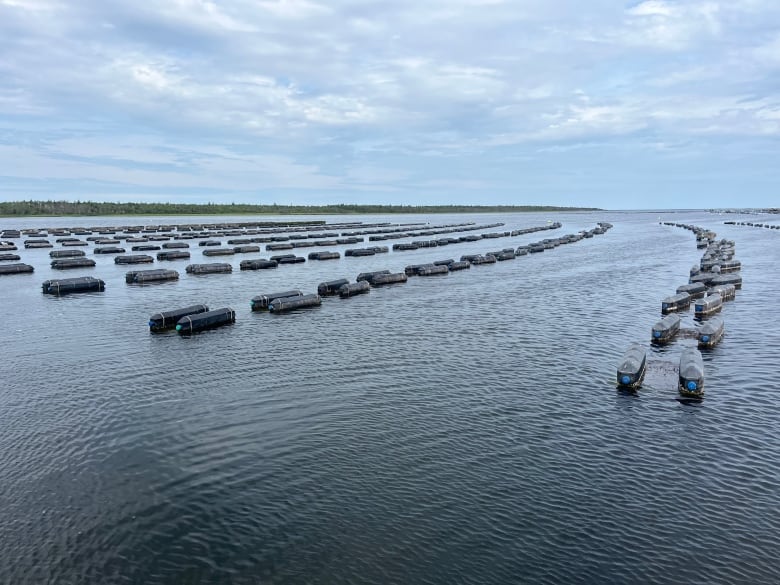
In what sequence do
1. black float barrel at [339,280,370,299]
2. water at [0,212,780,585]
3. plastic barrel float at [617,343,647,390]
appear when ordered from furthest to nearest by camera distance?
black float barrel at [339,280,370,299] < plastic barrel float at [617,343,647,390] < water at [0,212,780,585]

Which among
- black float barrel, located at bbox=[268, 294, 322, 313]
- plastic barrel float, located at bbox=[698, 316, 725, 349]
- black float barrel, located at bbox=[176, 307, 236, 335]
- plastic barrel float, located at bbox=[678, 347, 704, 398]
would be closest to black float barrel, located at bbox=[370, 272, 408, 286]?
black float barrel, located at bbox=[268, 294, 322, 313]

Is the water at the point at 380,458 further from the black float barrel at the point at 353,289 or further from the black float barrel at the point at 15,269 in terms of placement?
the black float barrel at the point at 15,269

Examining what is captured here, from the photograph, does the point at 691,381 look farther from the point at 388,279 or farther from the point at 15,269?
the point at 15,269

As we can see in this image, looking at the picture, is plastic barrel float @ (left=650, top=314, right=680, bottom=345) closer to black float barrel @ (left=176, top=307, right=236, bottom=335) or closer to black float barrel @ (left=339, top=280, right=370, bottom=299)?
black float barrel @ (left=339, top=280, right=370, bottom=299)

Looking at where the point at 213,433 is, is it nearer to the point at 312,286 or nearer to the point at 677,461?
the point at 677,461

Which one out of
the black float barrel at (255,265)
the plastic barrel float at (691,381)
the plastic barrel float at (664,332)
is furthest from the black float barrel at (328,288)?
the plastic barrel float at (691,381)

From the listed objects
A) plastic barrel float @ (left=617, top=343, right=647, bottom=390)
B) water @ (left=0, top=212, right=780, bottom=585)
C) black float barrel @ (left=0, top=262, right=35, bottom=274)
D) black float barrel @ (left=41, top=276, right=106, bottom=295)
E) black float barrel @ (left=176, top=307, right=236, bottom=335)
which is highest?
black float barrel @ (left=0, top=262, right=35, bottom=274)

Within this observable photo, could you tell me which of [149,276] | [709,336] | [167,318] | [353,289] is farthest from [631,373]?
[149,276]

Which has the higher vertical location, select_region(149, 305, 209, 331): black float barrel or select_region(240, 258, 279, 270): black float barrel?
select_region(240, 258, 279, 270): black float barrel

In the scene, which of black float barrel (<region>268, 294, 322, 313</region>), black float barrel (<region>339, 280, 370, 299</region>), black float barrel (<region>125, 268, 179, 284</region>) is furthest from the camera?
black float barrel (<region>125, 268, 179, 284</region>)
